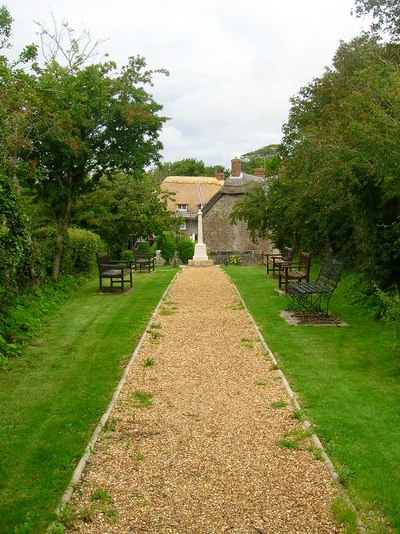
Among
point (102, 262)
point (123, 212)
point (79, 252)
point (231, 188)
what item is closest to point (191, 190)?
point (231, 188)

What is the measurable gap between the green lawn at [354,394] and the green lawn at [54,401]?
2517 mm

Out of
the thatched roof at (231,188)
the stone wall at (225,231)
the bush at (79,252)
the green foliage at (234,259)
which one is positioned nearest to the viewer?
the bush at (79,252)

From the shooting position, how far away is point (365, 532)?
13.1 feet

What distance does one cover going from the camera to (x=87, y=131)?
55.1 ft

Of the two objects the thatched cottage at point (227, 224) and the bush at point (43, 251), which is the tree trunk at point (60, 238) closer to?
the bush at point (43, 251)

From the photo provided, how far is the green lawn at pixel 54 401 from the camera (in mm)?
4688

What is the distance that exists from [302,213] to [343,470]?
15.8 m

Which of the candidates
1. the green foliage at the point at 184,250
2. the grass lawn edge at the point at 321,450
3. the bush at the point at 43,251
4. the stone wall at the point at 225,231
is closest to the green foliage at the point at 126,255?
the green foliage at the point at 184,250

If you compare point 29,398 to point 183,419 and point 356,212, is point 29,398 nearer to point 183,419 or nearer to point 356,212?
point 183,419

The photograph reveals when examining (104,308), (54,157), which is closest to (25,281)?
(104,308)

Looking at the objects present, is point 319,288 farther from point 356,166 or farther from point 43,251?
point 43,251

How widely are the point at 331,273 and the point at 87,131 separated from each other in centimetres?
877

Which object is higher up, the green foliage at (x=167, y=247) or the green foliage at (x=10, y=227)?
the green foliage at (x=10, y=227)

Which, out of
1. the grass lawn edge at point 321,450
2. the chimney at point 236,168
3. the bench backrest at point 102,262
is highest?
the chimney at point 236,168
